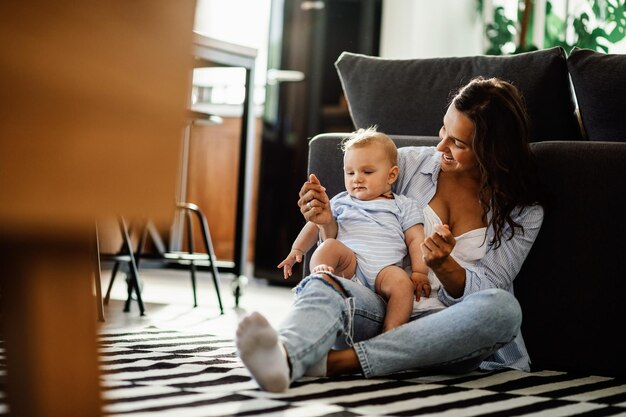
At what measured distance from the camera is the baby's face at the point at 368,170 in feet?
6.23

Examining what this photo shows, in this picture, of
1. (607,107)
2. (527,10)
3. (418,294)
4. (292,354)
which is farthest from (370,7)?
(292,354)

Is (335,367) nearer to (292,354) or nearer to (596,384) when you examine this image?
(292,354)

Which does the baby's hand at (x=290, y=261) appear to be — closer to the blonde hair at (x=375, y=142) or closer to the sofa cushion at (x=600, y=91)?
the blonde hair at (x=375, y=142)

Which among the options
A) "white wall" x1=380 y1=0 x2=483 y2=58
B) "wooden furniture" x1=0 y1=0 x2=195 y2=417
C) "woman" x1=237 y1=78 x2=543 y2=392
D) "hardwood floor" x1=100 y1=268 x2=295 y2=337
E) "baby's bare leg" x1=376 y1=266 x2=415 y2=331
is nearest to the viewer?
"wooden furniture" x1=0 y1=0 x2=195 y2=417

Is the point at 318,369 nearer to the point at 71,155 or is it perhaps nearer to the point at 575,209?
the point at 575,209

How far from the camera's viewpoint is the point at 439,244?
164 cm

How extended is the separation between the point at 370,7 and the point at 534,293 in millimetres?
2717

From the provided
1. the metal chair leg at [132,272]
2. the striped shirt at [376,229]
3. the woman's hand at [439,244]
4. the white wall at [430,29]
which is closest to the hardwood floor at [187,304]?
the metal chair leg at [132,272]

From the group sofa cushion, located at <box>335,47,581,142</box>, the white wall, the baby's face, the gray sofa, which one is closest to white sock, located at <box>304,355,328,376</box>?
the baby's face

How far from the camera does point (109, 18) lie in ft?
1.58

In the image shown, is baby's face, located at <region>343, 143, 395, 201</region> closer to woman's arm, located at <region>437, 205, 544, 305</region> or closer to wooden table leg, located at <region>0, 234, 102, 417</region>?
woman's arm, located at <region>437, 205, 544, 305</region>

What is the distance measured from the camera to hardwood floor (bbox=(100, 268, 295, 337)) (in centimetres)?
265

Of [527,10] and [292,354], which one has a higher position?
[527,10]

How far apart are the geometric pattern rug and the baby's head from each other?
0.40 metres
